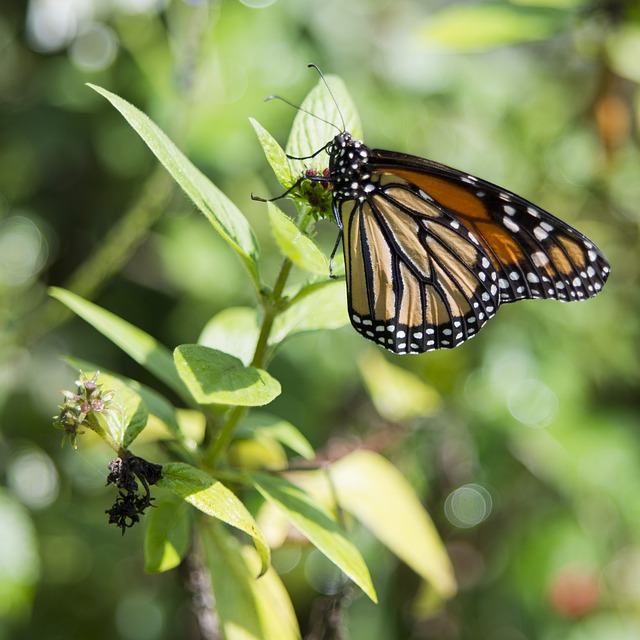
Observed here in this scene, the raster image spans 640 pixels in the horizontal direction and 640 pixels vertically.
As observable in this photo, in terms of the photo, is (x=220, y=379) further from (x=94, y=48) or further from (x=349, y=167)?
(x=94, y=48)

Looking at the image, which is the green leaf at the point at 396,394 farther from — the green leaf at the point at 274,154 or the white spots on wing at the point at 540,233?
the green leaf at the point at 274,154

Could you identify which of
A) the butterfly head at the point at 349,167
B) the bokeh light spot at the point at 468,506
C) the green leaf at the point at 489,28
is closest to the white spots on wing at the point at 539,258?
the butterfly head at the point at 349,167

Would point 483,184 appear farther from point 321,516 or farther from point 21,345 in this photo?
point 21,345

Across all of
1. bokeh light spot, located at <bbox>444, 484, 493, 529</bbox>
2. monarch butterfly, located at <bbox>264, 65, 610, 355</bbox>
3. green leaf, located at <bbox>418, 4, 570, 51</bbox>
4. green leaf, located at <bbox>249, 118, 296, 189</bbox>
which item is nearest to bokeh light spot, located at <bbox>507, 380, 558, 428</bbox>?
bokeh light spot, located at <bbox>444, 484, 493, 529</bbox>

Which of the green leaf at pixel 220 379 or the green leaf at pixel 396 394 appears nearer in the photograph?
the green leaf at pixel 220 379

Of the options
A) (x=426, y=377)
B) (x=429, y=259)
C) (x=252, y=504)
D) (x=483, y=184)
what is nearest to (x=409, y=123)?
(x=426, y=377)

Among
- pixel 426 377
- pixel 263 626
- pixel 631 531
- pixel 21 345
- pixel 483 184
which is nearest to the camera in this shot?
pixel 263 626
